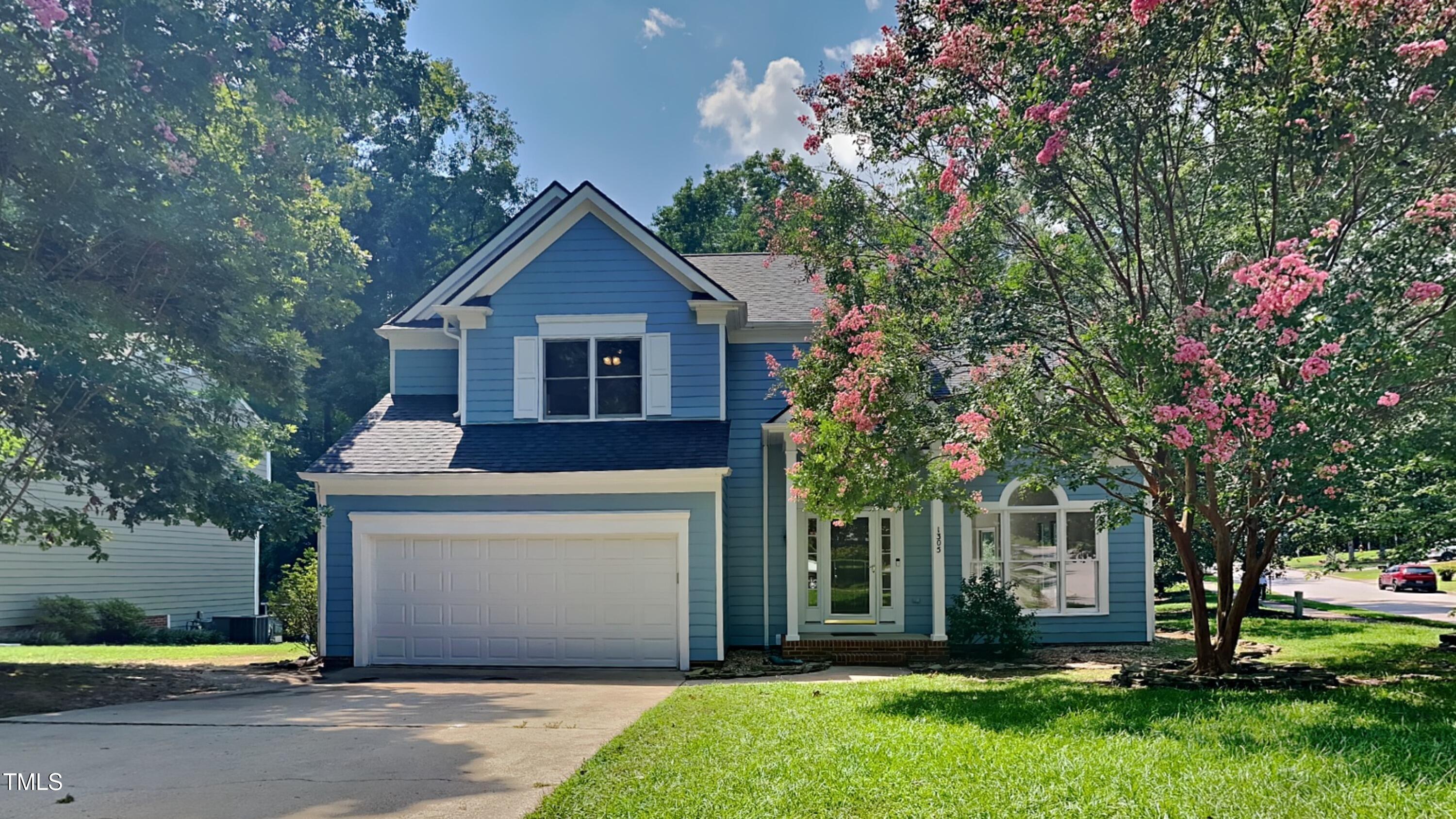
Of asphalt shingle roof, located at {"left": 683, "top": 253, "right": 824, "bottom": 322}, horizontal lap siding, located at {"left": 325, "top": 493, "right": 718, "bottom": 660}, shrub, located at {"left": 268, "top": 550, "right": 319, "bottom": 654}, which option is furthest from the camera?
shrub, located at {"left": 268, "top": 550, "right": 319, "bottom": 654}

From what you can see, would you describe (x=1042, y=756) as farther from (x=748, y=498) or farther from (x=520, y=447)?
(x=520, y=447)

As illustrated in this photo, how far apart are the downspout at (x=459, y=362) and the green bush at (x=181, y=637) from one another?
32.1ft

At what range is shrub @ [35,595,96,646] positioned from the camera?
21281 millimetres

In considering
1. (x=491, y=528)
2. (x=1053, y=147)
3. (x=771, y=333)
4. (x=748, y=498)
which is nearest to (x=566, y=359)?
(x=491, y=528)

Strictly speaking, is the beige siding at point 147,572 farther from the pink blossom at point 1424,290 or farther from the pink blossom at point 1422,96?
the pink blossom at point 1422,96

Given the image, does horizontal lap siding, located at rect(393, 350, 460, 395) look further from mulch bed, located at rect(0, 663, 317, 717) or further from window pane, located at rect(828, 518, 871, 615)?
window pane, located at rect(828, 518, 871, 615)

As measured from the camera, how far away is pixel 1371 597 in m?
35.9

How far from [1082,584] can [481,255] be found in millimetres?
11408

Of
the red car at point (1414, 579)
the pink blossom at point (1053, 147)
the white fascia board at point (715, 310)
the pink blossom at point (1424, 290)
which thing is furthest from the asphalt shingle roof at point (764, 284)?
the red car at point (1414, 579)

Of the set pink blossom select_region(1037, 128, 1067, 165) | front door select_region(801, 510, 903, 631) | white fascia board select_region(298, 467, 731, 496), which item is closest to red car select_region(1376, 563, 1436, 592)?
front door select_region(801, 510, 903, 631)

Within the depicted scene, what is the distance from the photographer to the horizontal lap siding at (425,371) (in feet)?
60.1

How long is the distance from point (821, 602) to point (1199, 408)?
9.74m

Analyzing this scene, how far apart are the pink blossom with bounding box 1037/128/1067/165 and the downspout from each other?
34.7 ft

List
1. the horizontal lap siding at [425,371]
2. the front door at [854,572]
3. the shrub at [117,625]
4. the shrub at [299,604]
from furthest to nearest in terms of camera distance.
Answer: the shrub at [117,625], the horizontal lap siding at [425,371], the shrub at [299,604], the front door at [854,572]
